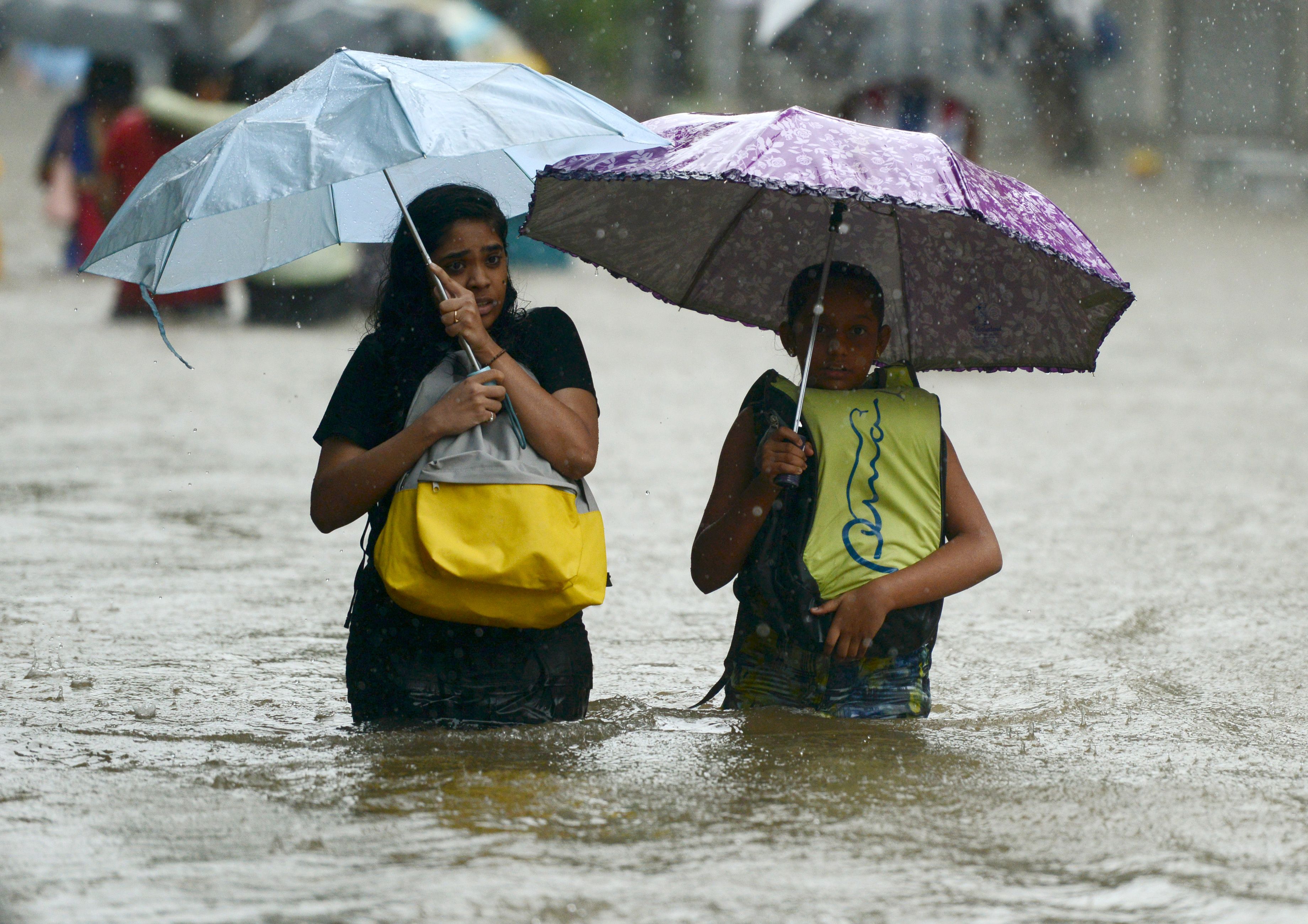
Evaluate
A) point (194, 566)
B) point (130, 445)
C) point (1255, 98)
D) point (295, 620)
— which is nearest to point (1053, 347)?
point (295, 620)

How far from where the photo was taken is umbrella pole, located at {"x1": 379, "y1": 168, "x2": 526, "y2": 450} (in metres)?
3.46

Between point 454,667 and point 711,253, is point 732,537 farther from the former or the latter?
point 711,253

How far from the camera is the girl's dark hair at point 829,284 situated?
3.77m

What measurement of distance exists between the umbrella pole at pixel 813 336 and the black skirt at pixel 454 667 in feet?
1.87

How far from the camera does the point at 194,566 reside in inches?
249

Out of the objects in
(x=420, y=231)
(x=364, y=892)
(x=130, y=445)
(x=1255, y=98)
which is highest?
(x=1255, y=98)

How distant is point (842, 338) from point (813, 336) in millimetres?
104

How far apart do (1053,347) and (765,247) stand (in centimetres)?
70

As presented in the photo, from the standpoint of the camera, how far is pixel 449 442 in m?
3.48

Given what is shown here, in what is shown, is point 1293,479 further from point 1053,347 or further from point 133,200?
point 133,200

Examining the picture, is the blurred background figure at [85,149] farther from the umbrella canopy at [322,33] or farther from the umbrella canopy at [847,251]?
the umbrella canopy at [847,251]

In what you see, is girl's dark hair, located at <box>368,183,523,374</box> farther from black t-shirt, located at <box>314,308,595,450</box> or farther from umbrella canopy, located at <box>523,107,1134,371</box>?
umbrella canopy, located at <box>523,107,1134,371</box>

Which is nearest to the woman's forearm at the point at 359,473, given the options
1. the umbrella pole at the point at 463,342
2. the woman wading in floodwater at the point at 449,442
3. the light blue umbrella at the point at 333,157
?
the woman wading in floodwater at the point at 449,442

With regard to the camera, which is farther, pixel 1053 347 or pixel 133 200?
pixel 1053 347
